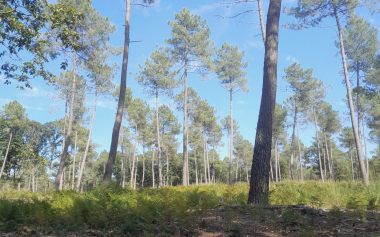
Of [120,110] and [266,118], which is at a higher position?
[120,110]

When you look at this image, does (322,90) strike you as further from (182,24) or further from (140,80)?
(140,80)

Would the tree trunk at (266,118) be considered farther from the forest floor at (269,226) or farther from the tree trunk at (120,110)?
the tree trunk at (120,110)

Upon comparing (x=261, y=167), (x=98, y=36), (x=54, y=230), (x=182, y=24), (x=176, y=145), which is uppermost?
(x=182, y=24)

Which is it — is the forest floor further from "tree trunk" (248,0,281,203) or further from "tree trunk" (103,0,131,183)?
"tree trunk" (103,0,131,183)

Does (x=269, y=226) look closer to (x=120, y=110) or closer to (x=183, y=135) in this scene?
(x=120, y=110)

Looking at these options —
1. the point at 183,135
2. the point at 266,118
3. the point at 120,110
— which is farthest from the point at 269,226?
the point at 183,135

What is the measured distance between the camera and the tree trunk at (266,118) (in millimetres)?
5113

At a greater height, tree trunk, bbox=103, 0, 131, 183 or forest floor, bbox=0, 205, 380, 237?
tree trunk, bbox=103, 0, 131, 183

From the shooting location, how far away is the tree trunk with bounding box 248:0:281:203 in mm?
5113

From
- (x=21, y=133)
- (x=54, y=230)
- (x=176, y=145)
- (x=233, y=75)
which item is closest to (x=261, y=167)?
(x=54, y=230)

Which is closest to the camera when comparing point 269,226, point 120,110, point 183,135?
point 269,226

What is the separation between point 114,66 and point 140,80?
3.84 m

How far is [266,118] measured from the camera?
5551mm

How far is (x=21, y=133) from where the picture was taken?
114 feet
